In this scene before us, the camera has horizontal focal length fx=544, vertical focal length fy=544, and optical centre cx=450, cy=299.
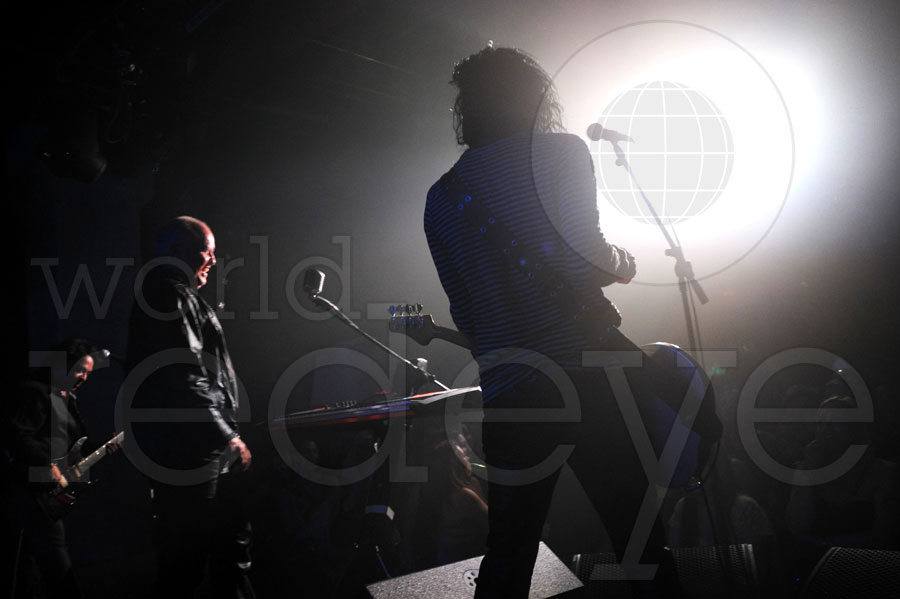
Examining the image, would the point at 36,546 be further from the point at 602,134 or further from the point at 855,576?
the point at 855,576

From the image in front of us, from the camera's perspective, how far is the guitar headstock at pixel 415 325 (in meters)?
2.12

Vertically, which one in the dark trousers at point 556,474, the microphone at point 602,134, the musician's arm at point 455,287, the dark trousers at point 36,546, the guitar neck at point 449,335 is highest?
the microphone at point 602,134

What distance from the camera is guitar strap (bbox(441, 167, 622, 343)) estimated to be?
129 cm

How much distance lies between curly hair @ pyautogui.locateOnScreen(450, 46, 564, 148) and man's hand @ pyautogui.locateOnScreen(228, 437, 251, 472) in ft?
4.83

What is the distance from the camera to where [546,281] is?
4.24 ft

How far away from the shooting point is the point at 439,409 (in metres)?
2.64

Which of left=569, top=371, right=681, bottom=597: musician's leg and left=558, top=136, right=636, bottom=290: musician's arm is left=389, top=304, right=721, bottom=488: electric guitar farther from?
left=558, top=136, right=636, bottom=290: musician's arm

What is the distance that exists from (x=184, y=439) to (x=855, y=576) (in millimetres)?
2219

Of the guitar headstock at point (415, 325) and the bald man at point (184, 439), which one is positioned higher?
the guitar headstock at point (415, 325)

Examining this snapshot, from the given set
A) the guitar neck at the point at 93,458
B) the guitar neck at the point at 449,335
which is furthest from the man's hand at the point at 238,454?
the guitar neck at the point at 93,458

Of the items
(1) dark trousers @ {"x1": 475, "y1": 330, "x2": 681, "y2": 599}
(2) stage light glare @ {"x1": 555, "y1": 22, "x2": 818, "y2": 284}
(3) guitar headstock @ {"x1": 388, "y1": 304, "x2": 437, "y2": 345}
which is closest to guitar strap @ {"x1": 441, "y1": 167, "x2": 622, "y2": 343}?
(1) dark trousers @ {"x1": 475, "y1": 330, "x2": 681, "y2": 599}

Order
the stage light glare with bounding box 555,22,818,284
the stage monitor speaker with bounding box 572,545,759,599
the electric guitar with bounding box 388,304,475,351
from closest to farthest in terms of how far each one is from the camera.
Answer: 1. the stage monitor speaker with bounding box 572,545,759,599
2. the electric guitar with bounding box 388,304,475,351
3. the stage light glare with bounding box 555,22,818,284

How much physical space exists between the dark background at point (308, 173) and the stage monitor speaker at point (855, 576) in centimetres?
333

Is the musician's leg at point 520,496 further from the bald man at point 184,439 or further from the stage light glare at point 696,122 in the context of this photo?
the stage light glare at point 696,122
